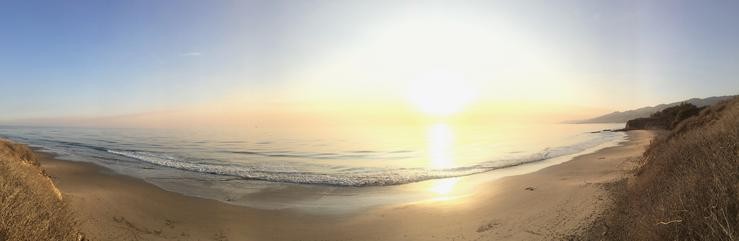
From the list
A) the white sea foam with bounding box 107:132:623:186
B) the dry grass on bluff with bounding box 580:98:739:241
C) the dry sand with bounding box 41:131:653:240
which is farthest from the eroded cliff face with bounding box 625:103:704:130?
the dry grass on bluff with bounding box 580:98:739:241

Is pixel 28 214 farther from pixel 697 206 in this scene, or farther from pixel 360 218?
pixel 360 218

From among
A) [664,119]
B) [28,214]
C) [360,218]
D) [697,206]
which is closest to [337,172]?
[360,218]

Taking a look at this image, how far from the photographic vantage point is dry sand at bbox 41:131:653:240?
11148 mm

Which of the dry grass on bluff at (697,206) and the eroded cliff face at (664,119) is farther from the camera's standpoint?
the eroded cliff face at (664,119)

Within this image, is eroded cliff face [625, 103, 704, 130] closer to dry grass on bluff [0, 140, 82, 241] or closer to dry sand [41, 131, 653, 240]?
dry sand [41, 131, 653, 240]

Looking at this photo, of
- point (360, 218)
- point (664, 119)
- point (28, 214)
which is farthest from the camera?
point (664, 119)

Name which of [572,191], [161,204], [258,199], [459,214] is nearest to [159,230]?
[161,204]

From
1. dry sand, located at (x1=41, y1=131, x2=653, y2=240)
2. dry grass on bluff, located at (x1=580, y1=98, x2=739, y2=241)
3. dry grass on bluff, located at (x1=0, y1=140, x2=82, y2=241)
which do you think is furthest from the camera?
dry sand, located at (x1=41, y1=131, x2=653, y2=240)

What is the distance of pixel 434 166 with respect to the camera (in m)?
29.3

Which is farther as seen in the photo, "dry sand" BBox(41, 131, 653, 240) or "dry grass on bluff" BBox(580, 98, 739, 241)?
"dry sand" BBox(41, 131, 653, 240)

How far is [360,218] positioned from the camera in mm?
14297

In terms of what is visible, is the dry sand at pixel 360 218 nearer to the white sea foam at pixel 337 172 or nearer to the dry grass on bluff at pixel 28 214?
the dry grass on bluff at pixel 28 214

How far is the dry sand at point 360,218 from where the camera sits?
1115 cm

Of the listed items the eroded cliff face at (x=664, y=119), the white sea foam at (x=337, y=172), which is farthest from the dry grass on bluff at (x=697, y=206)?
the eroded cliff face at (x=664, y=119)
